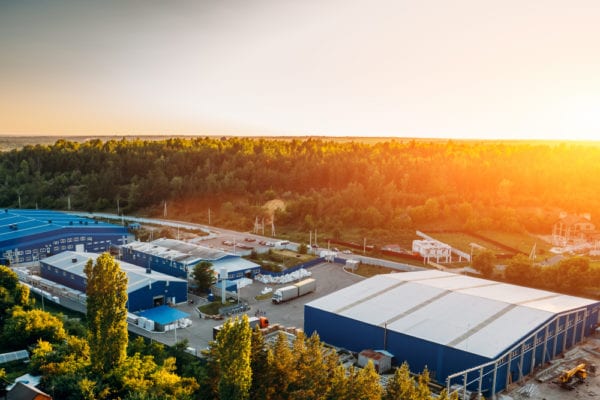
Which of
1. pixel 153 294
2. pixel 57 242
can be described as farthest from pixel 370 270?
pixel 57 242

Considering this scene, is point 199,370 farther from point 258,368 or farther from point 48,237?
point 48,237

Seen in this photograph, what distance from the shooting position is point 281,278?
30.9 meters

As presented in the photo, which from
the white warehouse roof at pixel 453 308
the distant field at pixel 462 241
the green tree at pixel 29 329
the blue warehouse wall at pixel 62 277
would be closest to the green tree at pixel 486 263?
the white warehouse roof at pixel 453 308

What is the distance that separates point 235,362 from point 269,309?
13.8 metres

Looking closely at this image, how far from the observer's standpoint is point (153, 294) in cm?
2544

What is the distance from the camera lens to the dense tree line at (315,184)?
4847 centimetres

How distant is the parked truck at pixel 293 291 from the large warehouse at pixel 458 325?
4418mm

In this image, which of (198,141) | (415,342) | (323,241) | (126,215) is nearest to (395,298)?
(415,342)

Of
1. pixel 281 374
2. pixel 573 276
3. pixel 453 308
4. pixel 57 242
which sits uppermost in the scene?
pixel 281 374

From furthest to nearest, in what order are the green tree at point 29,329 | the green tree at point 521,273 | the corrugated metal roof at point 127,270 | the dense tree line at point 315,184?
1. the dense tree line at point 315,184
2. the green tree at point 521,273
3. the corrugated metal roof at point 127,270
4. the green tree at point 29,329

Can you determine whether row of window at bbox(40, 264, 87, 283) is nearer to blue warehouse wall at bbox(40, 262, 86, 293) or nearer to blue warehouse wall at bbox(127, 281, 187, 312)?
blue warehouse wall at bbox(40, 262, 86, 293)

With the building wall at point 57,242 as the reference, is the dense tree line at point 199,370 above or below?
above

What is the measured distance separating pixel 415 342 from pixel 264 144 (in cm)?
6100

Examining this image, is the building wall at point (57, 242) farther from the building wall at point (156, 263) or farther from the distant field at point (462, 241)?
the distant field at point (462, 241)
